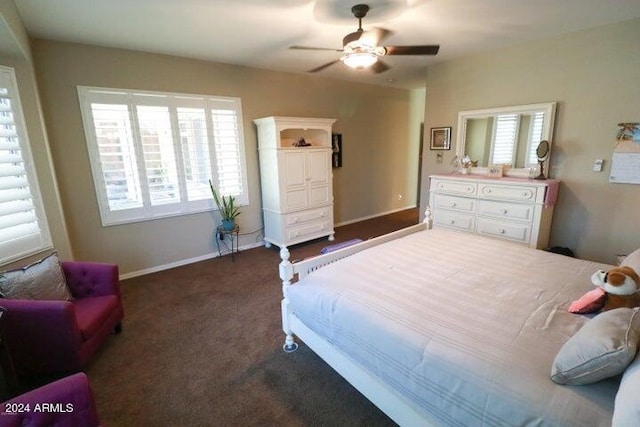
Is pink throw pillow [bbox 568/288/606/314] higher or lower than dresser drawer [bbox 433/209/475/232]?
higher

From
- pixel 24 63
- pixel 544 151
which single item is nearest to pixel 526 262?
pixel 544 151

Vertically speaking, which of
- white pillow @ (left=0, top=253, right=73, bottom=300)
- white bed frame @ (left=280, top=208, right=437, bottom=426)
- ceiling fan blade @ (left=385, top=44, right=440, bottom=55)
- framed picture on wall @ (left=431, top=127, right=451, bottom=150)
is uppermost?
ceiling fan blade @ (left=385, top=44, right=440, bottom=55)

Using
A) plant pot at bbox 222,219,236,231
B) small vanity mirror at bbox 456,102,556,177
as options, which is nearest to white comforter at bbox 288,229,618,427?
small vanity mirror at bbox 456,102,556,177

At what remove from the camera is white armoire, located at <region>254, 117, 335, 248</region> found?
13.5 ft

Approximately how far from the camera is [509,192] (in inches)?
131

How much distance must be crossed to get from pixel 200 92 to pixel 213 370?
10.7 feet

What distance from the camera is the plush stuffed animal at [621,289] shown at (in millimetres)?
1384

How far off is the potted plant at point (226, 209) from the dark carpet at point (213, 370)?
38.0 inches

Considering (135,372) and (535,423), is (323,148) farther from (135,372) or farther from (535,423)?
(535,423)

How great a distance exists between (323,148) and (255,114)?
111 cm

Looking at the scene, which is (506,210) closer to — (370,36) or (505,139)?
(505,139)

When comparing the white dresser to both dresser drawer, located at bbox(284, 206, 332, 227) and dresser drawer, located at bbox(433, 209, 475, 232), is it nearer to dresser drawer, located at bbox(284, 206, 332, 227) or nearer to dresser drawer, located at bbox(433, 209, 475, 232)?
dresser drawer, located at bbox(433, 209, 475, 232)

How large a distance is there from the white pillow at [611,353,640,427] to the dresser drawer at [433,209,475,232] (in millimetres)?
2886

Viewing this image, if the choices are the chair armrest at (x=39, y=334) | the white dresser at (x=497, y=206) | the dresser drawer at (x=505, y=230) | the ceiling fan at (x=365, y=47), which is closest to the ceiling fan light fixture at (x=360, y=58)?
the ceiling fan at (x=365, y=47)
